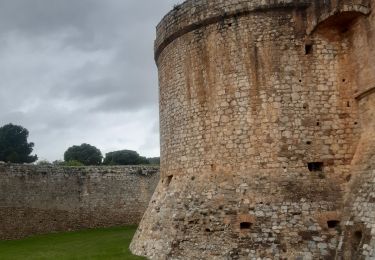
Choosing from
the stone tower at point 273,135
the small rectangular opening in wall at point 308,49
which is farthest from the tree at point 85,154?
the small rectangular opening in wall at point 308,49

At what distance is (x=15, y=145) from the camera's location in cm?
4584

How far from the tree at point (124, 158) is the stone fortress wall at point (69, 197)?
29068 millimetres

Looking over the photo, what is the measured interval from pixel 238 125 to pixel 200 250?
9.35ft

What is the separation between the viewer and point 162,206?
37.4ft

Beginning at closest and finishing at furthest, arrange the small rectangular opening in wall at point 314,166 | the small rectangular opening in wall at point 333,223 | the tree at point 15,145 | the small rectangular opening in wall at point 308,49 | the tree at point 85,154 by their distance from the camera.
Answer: the small rectangular opening in wall at point 333,223 < the small rectangular opening in wall at point 314,166 < the small rectangular opening in wall at point 308,49 < the tree at point 15,145 < the tree at point 85,154

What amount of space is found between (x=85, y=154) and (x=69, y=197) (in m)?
34.4

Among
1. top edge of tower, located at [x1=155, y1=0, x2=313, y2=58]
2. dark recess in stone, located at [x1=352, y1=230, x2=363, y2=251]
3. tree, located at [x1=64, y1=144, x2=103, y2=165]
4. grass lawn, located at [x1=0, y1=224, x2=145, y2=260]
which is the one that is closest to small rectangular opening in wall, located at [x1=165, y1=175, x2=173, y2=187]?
grass lawn, located at [x1=0, y1=224, x2=145, y2=260]

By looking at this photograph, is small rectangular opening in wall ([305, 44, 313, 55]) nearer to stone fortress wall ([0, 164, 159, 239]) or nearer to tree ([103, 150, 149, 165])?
stone fortress wall ([0, 164, 159, 239])

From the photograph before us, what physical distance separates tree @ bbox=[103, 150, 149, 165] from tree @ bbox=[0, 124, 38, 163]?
9791mm

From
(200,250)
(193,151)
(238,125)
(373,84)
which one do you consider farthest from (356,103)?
(200,250)

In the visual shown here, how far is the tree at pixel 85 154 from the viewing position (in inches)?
2169

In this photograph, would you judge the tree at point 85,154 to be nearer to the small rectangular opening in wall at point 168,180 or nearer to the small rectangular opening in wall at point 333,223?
the small rectangular opening in wall at point 168,180

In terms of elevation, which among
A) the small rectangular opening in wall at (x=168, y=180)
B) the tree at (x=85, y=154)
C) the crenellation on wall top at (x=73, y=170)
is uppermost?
the tree at (x=85, y=154)

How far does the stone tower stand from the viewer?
9305 millimetres
